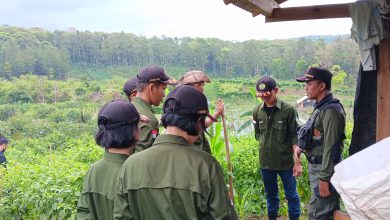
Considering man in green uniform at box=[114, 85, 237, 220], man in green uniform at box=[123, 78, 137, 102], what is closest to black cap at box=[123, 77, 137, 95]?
man in green uniform at box=[123, 78, 137, 102]

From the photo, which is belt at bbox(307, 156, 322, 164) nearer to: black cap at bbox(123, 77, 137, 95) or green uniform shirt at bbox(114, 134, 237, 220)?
black cap at bbox(123, 77, 137, 95)

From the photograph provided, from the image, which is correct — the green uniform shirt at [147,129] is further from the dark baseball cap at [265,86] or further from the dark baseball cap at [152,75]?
the dark baseball cap at [265,86]

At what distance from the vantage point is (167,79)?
322cm

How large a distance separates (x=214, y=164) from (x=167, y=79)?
1427mm

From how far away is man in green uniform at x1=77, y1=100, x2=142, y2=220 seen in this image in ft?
7.29

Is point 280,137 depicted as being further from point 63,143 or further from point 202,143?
point 63,143

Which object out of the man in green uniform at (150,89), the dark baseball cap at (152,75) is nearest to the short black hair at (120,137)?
the man in green uniform at (150,89)

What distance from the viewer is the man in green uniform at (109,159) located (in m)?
2.22

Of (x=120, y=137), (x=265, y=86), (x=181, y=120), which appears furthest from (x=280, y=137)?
(x=181, y=120)

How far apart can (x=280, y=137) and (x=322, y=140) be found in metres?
1.16

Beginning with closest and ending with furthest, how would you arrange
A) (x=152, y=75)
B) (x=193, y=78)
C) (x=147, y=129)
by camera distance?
(x=147, y=129) → (x=152, y=75) → (x=193, y=78)

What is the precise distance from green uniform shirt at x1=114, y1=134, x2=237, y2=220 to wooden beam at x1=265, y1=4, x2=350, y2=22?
1.88 metres

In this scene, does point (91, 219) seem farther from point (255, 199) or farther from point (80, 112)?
point (80, 112)

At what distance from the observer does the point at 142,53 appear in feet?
156
